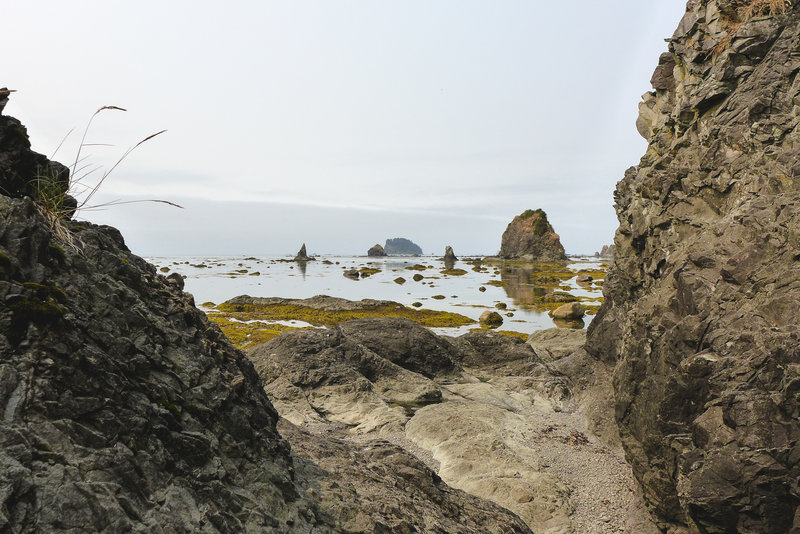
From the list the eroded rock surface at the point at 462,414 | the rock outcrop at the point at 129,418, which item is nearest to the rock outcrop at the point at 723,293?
the eroded rock surface at the point at 462,414

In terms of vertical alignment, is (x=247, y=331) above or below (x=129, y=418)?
below

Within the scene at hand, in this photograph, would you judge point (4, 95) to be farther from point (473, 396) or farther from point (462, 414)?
point (473, 396)

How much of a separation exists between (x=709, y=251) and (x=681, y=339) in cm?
332

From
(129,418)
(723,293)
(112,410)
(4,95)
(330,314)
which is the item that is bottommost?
(330,314)

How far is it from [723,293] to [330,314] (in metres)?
59.1

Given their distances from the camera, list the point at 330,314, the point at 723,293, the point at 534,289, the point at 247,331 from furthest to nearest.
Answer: the point at 534,289 → the point at 330,314 → the point at 247,331 → the point at 723,293

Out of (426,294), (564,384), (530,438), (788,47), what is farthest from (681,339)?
(426,294)

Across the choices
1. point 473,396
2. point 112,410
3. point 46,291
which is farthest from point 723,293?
point 473,396

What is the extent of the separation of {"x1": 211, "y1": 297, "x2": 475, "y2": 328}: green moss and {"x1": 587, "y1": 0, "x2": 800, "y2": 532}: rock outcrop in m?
39.6

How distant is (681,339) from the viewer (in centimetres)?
1430

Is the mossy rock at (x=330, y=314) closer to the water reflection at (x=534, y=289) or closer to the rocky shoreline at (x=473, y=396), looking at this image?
the water reflection at (x=534, y=289)

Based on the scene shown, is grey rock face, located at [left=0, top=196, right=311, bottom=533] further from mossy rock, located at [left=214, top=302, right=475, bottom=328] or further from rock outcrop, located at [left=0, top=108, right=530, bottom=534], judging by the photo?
mossy rock, located at [left=214, top=302, right=475, bottom=328]

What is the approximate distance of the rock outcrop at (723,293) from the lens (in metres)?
11.2

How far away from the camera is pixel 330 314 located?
68625 mm
